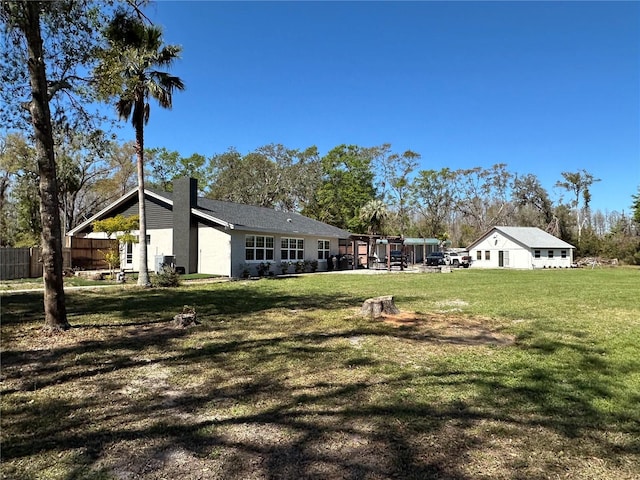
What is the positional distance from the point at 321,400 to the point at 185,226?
745 inches

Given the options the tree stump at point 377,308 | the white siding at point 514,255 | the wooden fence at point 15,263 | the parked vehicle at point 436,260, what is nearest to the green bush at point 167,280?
the wooden fence at point 15,263

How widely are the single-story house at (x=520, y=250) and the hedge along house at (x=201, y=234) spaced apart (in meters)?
25.1

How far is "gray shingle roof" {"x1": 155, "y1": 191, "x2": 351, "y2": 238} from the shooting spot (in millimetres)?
21969

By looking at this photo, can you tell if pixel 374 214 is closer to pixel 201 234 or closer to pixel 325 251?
pixel 325 251

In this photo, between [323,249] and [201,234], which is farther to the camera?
[323,249]

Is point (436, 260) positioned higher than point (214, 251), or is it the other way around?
point (214, 251)

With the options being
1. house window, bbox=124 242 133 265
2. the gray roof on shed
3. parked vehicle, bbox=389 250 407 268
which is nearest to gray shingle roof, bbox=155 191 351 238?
house window, bbox=124 242 133 265

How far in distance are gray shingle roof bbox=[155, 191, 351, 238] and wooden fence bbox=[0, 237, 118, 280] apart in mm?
5039

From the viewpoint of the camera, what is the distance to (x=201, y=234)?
22078 millimetres

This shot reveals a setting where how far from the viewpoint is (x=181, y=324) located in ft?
25.9

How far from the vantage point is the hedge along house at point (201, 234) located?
69.9ft

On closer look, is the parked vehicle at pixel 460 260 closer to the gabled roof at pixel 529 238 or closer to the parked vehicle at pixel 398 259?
the gabled roof at pixel 529 238

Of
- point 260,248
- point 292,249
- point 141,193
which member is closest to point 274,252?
point 260,248

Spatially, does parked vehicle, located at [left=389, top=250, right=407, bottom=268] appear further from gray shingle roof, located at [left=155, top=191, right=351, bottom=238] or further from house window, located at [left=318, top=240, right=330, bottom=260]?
house window, located at [left=318, top=240, right=330, bottom=260]
